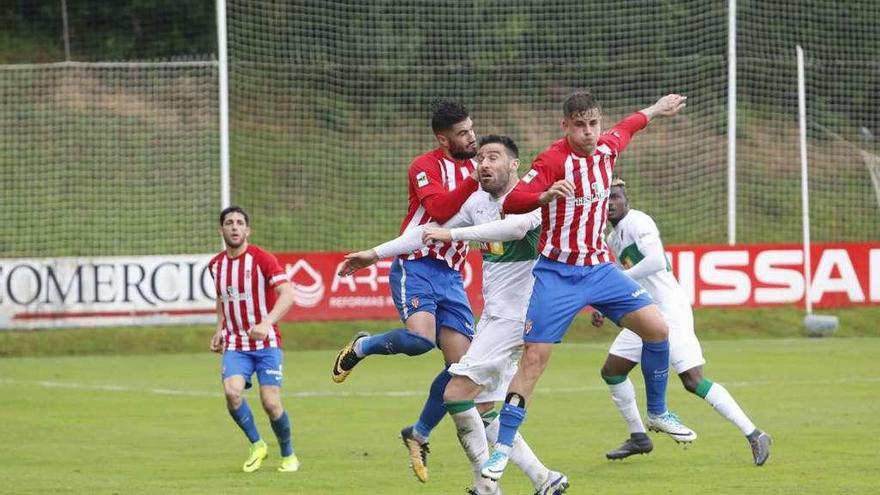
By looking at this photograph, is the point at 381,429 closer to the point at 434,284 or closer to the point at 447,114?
the point at 434,284

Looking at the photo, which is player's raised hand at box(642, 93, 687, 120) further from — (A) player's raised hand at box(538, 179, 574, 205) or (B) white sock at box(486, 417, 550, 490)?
(B) white sock at box(486, 417, 550, 490)

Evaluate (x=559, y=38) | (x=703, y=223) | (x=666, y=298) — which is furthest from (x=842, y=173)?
(x=666, y=298)

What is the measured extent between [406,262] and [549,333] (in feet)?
5.15

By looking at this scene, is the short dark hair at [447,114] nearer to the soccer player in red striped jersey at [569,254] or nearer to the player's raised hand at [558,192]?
the soccer player in red striped jersey at [569,254]

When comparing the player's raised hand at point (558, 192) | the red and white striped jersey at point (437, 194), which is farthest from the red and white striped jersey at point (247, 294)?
the player's raised hand at point (558, 192)

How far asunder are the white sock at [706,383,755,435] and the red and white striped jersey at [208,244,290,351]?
11.3ft

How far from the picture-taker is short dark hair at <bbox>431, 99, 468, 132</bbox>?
10742mm

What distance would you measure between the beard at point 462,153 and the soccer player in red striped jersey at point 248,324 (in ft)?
7.03

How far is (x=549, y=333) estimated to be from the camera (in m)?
9.84

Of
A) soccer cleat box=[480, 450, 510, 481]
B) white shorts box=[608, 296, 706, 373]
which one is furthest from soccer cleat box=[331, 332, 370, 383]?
white shorts box=[608, 296, 706, 373]

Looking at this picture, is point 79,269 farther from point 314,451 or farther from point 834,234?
point 834,234

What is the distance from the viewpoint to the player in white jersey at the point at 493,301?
995 centimetres

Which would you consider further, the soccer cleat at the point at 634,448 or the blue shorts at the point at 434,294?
the soccer cleat at the point at 634,448

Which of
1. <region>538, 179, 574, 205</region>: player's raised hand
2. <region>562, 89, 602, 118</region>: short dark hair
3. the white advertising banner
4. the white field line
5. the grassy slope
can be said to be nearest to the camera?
<region>538, 179, 574, 205</region>: player's raised hand
